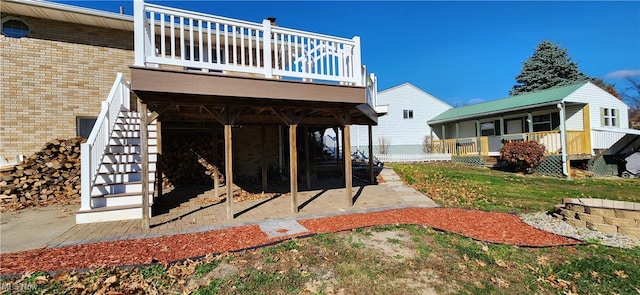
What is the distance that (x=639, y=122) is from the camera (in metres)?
20.3

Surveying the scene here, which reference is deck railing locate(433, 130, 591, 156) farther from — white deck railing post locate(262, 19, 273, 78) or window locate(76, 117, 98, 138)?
window locate(76, 117, 98, 138)

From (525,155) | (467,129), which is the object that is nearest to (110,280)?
(525,155)

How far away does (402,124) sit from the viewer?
21.9 metres

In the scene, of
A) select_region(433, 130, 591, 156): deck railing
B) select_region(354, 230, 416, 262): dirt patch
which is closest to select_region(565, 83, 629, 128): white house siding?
select_region(433, 130, 591, 156): deck railing

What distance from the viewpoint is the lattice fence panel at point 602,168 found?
1332 cm

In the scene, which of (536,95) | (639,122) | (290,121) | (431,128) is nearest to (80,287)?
(290,121)

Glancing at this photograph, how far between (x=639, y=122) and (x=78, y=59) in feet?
110

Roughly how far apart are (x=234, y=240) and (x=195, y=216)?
6.65 feet

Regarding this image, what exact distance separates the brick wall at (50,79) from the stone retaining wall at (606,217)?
1307cm

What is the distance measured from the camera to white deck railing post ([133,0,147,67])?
14.2 ft

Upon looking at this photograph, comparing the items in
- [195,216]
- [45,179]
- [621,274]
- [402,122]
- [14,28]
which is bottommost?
[621,274]

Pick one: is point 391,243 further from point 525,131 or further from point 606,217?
point 525,131

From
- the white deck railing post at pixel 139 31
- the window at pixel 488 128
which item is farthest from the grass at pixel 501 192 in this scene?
the window at pixel 488 128

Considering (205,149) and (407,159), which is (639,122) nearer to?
(407,159)
